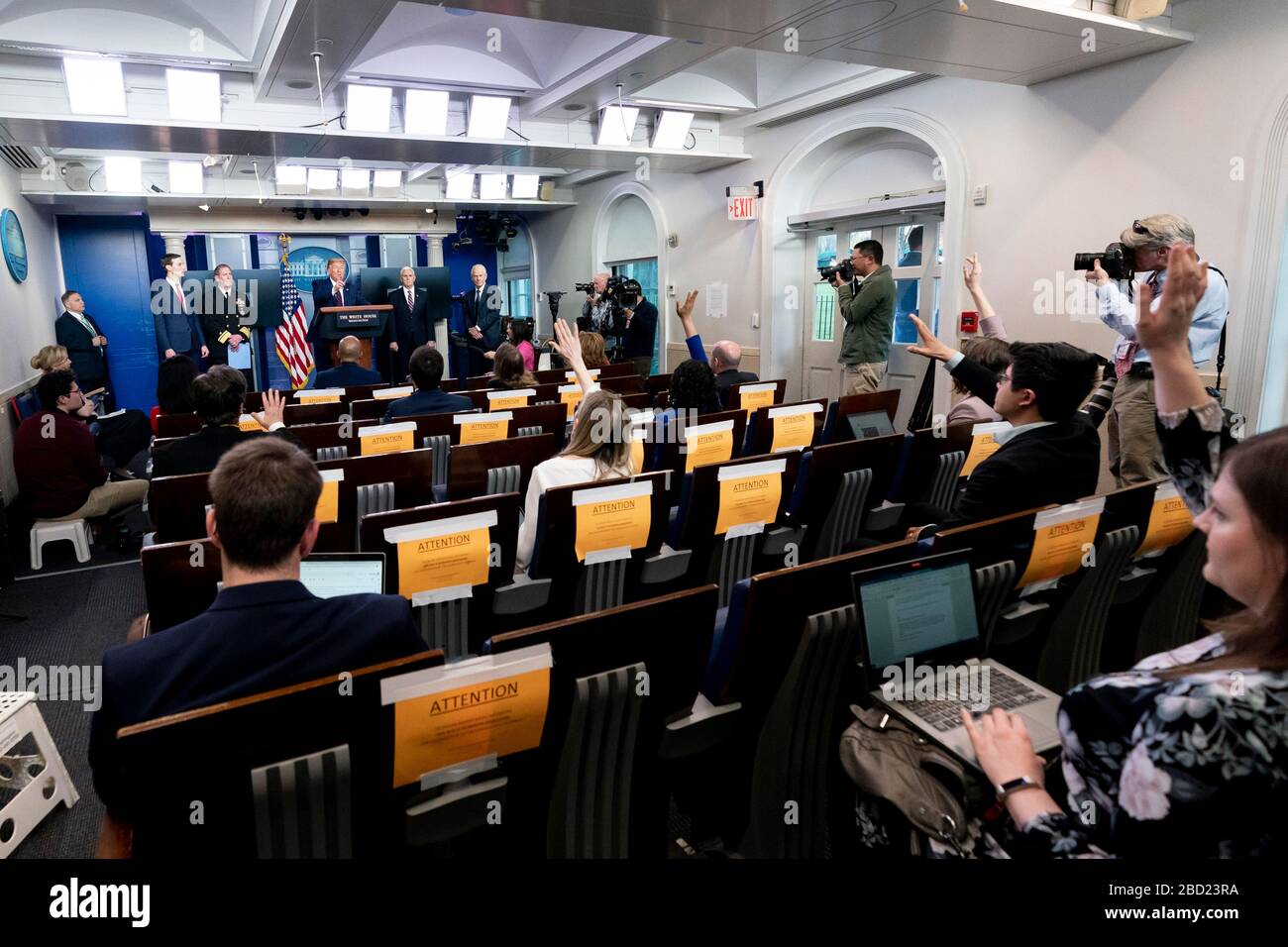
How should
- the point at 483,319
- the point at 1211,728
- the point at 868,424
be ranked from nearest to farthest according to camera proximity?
the point at 1211,728 → the point at 868,424 → the point at 483,319

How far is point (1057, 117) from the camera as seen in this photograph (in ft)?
17.3

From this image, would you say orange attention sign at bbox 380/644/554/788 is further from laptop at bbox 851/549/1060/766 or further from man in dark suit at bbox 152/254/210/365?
man in dark suit at bbox 152/254/210/365

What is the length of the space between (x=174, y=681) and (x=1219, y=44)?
5733 millimetres

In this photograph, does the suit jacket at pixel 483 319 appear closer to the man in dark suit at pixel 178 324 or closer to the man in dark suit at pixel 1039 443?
the man in dark suit at pixel 178 324

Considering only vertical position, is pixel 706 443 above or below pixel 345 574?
above

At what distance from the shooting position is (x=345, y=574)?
1.97 m

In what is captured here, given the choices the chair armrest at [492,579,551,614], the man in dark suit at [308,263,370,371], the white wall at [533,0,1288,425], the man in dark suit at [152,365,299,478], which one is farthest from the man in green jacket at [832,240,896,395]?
the man in dark suit at [308,263,370,371]

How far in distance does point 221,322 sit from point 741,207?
6133mm

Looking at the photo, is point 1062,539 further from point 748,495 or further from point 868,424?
point 868,424

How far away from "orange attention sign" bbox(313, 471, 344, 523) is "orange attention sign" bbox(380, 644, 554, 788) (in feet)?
5.16

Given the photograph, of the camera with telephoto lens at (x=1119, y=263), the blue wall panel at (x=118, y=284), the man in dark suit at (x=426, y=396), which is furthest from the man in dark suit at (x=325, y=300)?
the camera with telephoto lens at (x=1119, y=263)

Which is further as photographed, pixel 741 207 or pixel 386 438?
pixel 741 207

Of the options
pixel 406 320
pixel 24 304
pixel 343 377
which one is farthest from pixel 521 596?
pixel 24 304
